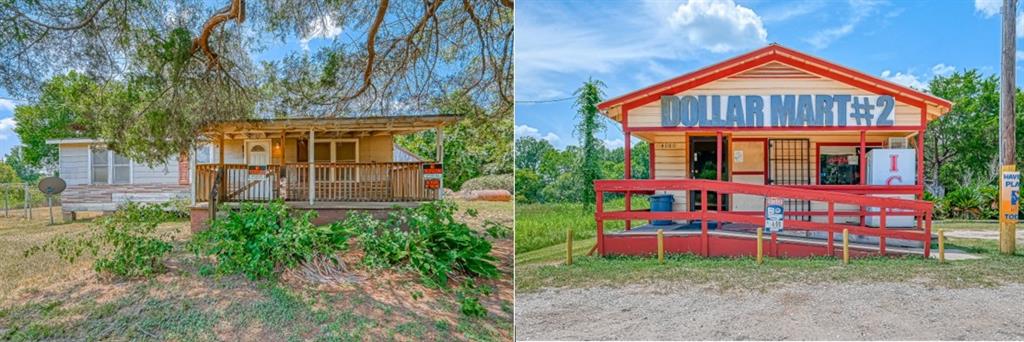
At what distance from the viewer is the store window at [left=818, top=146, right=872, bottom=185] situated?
20.9ft

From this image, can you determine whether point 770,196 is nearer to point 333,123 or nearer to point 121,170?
point 333,123

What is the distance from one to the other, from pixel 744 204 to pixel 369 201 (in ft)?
16.1

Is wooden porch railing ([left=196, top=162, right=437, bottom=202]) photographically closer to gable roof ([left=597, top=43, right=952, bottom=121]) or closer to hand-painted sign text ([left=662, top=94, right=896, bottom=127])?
gable roof ([left=597, top=43, right=952, bottom=121])

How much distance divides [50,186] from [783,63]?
21.1ft

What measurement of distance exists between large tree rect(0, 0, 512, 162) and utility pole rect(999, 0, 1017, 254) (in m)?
4.32

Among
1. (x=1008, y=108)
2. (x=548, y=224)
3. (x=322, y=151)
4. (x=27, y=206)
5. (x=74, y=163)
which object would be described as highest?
(x=1008, y=108)

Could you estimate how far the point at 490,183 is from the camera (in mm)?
11359

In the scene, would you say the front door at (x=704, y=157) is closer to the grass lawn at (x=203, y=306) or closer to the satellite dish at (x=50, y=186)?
the grass lawn at (x=203, y=306)

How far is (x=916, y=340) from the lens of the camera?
3.11 meters

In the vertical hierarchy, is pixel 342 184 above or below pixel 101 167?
below

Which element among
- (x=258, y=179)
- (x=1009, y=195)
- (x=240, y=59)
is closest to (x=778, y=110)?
(x=1009, y=195)

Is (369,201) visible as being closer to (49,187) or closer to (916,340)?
(49,187)

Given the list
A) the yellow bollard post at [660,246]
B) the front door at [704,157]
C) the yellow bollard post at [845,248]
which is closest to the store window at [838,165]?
the front door at [704,157]

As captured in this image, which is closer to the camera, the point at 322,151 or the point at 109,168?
the point at 109,168
